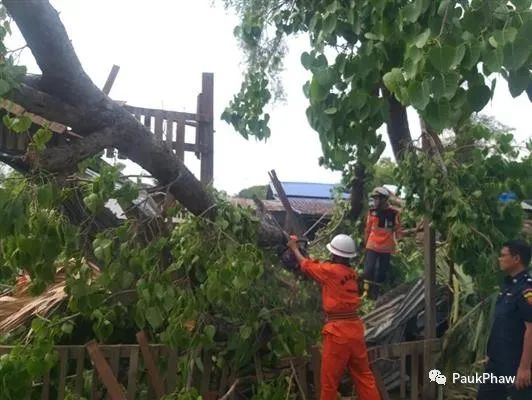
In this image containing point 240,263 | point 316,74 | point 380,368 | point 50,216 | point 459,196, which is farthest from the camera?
point 380,368

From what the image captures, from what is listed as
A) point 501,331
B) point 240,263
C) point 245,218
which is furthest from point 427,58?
point 501,331

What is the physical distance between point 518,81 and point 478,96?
0.21 metres

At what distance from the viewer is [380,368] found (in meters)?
4.91

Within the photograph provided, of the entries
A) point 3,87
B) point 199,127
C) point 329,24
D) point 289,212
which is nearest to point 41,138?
point 3,87

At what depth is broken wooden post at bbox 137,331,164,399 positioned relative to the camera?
13.3ft

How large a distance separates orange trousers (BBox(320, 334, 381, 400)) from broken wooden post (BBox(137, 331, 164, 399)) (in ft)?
3.59

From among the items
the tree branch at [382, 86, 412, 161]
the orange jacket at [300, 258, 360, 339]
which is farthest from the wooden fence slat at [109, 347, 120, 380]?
the tree branch at [382, 86, 412, 161]

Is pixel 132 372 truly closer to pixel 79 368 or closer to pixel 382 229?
pixel 79 368

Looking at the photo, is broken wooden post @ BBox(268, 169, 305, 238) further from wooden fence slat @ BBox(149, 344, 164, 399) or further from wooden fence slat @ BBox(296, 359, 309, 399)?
wooden fence slat @ BBox(149, 344, 164, 399)

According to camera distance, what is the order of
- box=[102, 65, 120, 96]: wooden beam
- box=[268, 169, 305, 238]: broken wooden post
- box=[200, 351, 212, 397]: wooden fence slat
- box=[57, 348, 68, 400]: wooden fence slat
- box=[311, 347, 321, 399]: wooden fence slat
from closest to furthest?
box=[57, 348, 68, 400]: wooden fence slat → box=[200, 351, 212, 397]: wooden fence slat → box=[311, 347, 321, 399]: wooden fence slat → box=[268, 169, 305, 238]: broken wooden post → box=[102, 65, 120, 96]: wooden beam

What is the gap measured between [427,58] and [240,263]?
1.82m

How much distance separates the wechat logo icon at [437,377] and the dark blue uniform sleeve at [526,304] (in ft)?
4.16

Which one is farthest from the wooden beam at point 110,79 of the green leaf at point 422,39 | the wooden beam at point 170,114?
the green leaf at point 422,39

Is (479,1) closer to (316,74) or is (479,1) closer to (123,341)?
(316,74)
